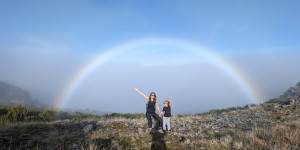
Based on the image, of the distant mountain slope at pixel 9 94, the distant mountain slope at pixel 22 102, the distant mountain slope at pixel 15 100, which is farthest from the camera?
the distant mountain slope at pixel 9 94

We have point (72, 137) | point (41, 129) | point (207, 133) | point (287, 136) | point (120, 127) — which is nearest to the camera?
point (287, 136)

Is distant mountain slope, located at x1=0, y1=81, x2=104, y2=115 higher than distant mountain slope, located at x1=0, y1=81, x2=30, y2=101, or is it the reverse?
distant mountain slope, located at x1=0, y1=81, x2=30, y2=101

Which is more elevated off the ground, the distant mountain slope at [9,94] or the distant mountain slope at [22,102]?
the distant mountain slope at [9,94]

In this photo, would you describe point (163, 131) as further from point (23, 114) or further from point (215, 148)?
point (23, 114)

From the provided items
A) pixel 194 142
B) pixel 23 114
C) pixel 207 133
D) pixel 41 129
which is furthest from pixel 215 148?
pixel 23 114

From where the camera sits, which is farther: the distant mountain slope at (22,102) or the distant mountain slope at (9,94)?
the distant mountain slope at (9,94)

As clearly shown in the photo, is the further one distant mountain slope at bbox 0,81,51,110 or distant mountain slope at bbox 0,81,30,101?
distant mountain slope at bbox 0,81,30,101

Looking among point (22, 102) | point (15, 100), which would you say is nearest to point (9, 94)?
point (15, 100)

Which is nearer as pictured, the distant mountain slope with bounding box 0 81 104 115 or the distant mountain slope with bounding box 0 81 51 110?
the distant mountain slope with bounding box 0 81 104 115

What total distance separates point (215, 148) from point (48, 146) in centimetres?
763

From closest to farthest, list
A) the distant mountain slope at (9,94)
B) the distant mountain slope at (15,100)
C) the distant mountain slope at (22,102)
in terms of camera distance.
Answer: the distant mountain slope at (22,102) < the distant mountain slope at (15,100) < the distant mountain slope at (9,94)

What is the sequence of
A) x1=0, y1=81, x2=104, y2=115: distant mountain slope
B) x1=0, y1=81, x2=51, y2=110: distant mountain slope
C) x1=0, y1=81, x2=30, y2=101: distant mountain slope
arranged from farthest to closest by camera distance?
1. x1=0, y1=81, x2=30, y2=101: distant mountain slope
2. x1=0, y1=81, x2=51, y2=110: distant mountain slope
3. x1=0, y1=81, x2=104, y2=115: distant mountain slope

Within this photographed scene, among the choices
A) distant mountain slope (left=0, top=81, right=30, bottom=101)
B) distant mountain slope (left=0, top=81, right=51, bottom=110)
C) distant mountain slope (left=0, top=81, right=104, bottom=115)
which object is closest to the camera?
distant mountain slope (left=0, top=81, right=104, bottom=115)

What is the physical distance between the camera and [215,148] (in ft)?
25.3
